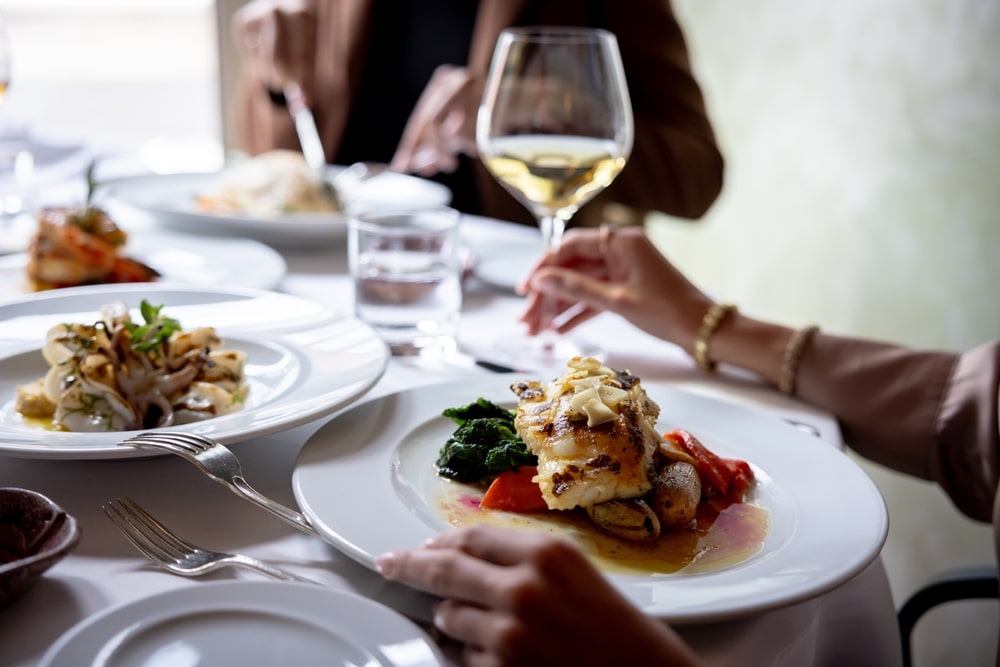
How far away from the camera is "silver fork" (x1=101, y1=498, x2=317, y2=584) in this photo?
0.67 metres

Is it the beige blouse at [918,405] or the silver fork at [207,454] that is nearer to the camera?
the silver fork at [207,454]

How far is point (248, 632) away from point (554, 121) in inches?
34.6

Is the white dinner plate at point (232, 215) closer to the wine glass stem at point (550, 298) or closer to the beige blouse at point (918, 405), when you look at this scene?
the wine glass stem at point (550, 298)

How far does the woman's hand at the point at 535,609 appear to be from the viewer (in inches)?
21.6

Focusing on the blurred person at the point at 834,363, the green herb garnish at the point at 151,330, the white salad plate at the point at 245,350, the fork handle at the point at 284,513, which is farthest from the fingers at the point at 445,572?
the blurred person at the point at 834,363

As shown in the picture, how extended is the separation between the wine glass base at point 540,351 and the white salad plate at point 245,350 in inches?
8.8

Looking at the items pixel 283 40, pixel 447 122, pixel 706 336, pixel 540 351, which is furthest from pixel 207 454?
pixel 283 40

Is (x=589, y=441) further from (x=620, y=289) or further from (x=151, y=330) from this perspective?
(x=620, y=289)

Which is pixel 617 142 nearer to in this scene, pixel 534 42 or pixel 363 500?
pixel 534 42

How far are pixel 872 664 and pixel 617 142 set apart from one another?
0.72m

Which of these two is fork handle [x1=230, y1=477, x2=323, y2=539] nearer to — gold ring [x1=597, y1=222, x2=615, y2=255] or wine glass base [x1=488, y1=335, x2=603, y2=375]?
wine glass base [x1=488, y1=335, x2=603, y2=375]

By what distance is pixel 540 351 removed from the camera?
4.19ft

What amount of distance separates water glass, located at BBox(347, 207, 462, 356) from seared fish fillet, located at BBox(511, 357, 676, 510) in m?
0.45

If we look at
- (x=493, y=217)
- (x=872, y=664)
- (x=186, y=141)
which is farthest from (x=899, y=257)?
(x=186, y=141)
